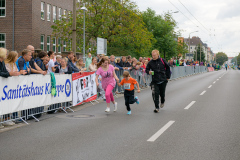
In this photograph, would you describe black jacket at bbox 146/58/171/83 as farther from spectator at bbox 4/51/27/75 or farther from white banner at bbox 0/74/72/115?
spectator at bbox 4/51/27/75

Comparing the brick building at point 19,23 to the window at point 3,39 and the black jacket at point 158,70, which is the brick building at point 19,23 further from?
the black jacket at point 158,70

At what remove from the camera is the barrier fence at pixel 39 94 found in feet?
29.3

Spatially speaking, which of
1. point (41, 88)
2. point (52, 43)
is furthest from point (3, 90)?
point (52, 43)

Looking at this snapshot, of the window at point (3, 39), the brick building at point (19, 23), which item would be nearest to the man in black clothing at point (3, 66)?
the brick building at point (19, 23)

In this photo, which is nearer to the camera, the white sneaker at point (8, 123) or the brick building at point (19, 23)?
the white sneaker at point (8, 123)

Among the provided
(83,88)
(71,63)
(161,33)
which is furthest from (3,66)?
(161,33)

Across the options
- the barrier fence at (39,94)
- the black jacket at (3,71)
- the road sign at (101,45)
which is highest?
the road sign at (101,45)

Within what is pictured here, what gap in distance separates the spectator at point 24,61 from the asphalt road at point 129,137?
152cm

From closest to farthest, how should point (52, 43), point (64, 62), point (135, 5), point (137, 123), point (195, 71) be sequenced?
point (137, 123)
point (64, 62)
point (135, 5)
point (52, 43)
point (195, 71)

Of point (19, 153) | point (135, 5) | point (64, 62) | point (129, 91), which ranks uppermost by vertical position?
point (135, 5)

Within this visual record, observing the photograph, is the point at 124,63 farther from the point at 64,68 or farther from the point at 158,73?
the point at 158,73

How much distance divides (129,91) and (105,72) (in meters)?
1.03

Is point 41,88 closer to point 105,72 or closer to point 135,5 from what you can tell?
point 105,72

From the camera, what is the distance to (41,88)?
1032 cm
